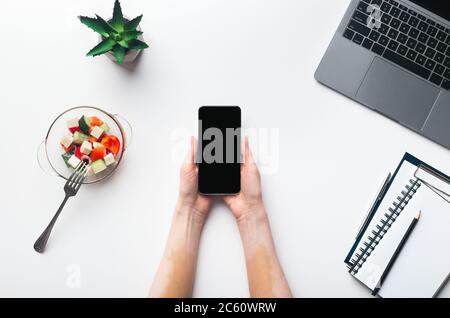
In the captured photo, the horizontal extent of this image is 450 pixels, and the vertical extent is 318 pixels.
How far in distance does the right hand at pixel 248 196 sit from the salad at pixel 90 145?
0.29 metres

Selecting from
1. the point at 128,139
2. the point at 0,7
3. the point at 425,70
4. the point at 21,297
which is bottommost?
the point at 21,297

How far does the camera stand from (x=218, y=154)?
3.51 ft

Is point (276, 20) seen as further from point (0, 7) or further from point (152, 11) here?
point (0, 7)

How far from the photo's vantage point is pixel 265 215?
1.07m

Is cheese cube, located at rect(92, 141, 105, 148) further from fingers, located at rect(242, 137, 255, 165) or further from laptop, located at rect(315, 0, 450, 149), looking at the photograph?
laptop, located at rect(315, 0, 450, 149)

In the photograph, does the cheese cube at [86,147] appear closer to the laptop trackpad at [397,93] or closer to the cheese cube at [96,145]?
the cheese cube at [96,145]

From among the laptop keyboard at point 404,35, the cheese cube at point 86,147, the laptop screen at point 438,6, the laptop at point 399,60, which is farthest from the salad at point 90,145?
the laptop screen at point 438,6

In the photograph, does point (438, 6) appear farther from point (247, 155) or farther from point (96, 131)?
point (96, 131)

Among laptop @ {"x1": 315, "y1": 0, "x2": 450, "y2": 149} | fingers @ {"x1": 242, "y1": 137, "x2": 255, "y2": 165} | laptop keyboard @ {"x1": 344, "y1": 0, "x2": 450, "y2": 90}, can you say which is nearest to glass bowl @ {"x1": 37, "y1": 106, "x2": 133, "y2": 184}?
fingers @ {"x1": 242, "y1": 137, "x2": 255, "y2": 165}

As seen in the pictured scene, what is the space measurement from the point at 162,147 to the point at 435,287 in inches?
28.0

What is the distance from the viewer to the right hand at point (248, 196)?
106cm

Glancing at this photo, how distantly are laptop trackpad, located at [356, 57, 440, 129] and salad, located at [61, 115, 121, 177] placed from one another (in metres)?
0.59

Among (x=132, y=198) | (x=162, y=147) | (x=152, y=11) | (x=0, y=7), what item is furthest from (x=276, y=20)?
(x=0, y=7)

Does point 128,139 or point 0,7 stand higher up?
point 0,7
